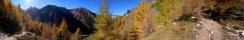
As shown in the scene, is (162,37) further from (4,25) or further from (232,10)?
(4,25)

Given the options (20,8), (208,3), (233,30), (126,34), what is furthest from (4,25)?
(233,30)

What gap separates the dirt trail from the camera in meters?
38.1

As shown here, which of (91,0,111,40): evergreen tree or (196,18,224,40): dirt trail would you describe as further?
(91,0,111,40): evergreen tree

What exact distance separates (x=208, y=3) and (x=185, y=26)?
11354 millimetres

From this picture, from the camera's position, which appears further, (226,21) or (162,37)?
(226,21)

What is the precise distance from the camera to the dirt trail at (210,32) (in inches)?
1500

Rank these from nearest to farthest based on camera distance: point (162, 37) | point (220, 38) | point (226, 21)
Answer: point (220, 38), point (162, 37), point (226, 21)

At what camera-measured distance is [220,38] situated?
124ft

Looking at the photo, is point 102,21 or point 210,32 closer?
point 210,32

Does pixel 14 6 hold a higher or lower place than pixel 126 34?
higher

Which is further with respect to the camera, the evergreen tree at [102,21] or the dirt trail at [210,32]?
the evergreen tree at [102,21]

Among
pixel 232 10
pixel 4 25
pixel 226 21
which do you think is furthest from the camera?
pixel 4 25

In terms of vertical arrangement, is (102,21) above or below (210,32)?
above

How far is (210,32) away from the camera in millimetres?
39812
